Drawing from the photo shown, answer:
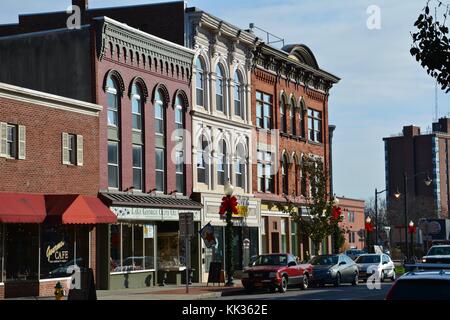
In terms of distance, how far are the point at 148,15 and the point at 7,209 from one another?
58.1ft

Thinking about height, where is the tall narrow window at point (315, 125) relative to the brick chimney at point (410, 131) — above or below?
below

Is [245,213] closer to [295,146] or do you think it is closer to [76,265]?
[295,146]

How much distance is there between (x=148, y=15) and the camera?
1727 inches

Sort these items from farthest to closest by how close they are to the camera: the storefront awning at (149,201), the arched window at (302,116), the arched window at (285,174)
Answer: the arched window at (302,116)
the arched window at (285,174)
the storefront awning at (149,201)

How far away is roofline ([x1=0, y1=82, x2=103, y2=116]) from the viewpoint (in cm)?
3012

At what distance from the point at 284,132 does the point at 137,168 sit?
58.0 ft

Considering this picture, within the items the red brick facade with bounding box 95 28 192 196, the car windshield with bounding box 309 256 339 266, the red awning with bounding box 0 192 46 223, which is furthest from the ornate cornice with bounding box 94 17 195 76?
the car windshield with bounding box 309 256 339 266

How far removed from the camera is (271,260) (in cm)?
Answer: 3644

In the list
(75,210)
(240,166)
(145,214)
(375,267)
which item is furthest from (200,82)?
(75,210)

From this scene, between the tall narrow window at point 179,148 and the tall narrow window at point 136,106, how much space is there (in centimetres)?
321

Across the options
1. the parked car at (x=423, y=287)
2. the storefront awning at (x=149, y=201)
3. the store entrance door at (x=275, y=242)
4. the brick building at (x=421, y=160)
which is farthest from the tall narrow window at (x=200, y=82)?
the brick building at (x=421, y=160)

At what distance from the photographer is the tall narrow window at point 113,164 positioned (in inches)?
1446

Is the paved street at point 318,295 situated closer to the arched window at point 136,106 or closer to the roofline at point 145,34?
the arched window at point 136,106
